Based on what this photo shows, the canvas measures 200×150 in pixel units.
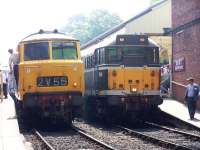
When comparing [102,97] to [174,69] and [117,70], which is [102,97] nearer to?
[117,70]

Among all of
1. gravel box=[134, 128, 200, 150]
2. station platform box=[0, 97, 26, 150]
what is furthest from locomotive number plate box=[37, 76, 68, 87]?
gravel box=[134, 128, 200, 150]

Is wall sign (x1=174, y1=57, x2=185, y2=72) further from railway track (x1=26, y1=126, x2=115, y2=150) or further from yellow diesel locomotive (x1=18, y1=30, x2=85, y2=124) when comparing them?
railway track (x1=26, y1=126, x2=115, y2=150)

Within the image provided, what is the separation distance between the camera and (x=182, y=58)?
85.7ft

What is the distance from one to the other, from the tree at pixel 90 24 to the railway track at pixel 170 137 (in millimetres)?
82187

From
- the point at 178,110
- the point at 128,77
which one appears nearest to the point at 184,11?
the point at 178,110

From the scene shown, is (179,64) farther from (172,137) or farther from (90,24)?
(90,24)

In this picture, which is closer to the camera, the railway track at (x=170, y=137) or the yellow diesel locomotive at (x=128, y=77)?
the railway track at (x=170, y=137)

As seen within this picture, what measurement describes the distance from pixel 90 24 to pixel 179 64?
272 ft

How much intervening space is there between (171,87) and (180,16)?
378 cm

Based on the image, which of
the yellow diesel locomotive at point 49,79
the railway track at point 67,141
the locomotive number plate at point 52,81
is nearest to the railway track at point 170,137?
the railway track at point 67,141

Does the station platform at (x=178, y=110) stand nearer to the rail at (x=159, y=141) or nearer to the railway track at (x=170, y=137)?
the railway track at (x=170, y=137)

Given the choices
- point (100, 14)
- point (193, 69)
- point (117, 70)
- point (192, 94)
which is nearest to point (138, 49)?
point (117, 70)

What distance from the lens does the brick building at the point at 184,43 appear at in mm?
Result: 24141

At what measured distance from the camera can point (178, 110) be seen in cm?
2325
